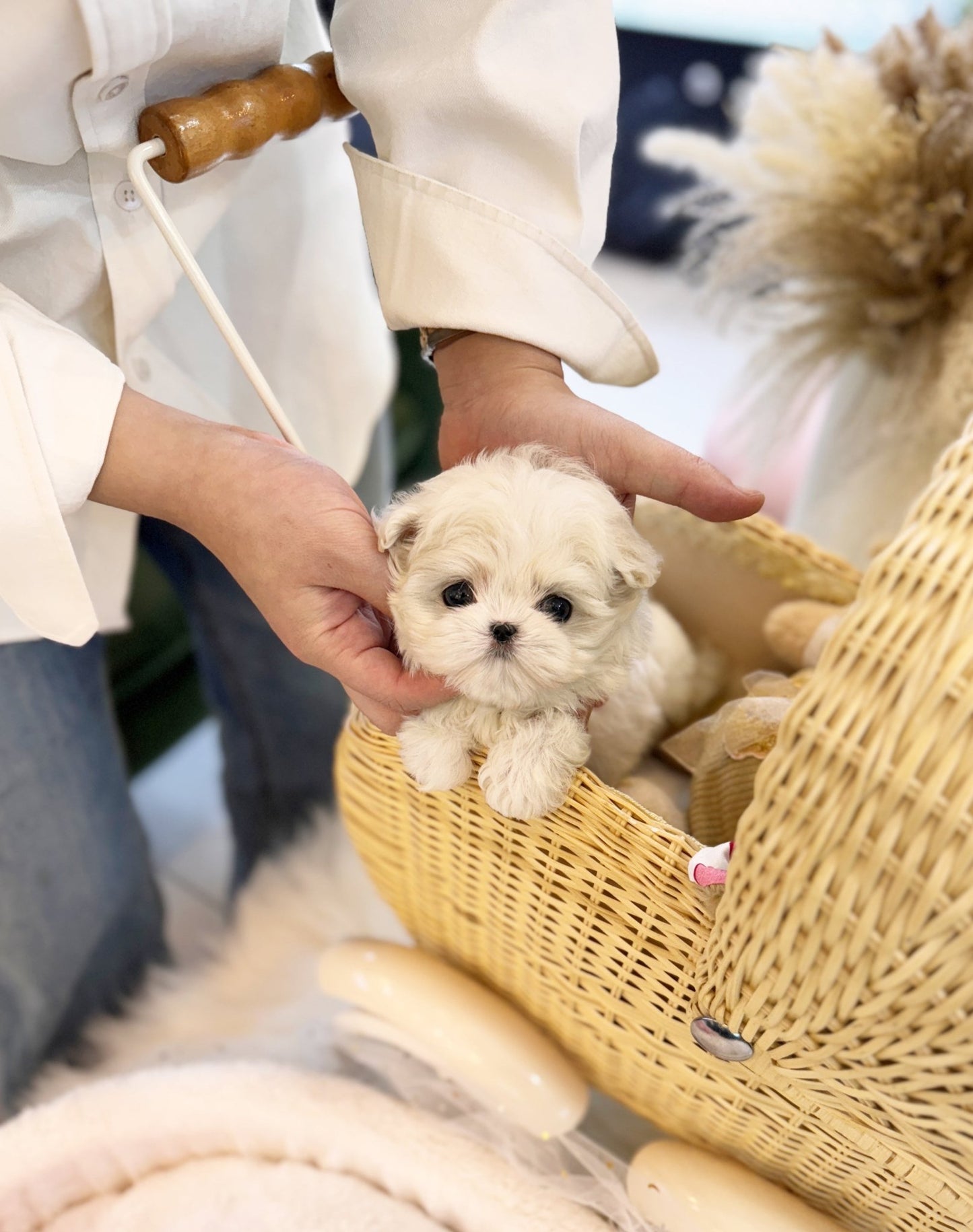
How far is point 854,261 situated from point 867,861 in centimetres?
84

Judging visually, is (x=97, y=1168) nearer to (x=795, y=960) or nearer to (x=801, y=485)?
(x=795, y=960)

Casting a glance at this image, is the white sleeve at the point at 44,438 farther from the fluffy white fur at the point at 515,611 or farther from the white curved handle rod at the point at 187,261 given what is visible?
the fluffy white fur at the point at 515,611

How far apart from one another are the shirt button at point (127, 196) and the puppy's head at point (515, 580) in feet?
1.10

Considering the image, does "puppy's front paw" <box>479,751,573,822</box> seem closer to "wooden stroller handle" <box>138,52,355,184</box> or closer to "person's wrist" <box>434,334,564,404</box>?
"person's wrist" <box>434,334,564,404</box>

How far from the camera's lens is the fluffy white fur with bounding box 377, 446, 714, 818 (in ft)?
1.82

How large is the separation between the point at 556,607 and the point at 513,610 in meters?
0.03

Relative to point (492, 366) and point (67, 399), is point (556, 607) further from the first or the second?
point (67, 399)

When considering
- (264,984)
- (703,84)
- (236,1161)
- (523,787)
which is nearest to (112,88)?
(523,787)

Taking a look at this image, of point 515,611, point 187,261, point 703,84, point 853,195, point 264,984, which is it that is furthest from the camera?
point 703,84

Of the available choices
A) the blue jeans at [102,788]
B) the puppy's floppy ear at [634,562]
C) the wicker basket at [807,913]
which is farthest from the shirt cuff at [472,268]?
the blue jeans at [102,788]

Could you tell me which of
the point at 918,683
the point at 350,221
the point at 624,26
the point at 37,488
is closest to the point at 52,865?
the point at 37,488

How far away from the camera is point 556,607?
1.90 feet

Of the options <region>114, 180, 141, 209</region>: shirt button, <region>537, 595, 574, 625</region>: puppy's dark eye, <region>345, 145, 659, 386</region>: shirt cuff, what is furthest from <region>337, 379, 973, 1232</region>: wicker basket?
<region>114, 180, 141, 209</region>: shirt button

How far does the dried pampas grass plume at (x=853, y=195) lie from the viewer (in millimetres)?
952
